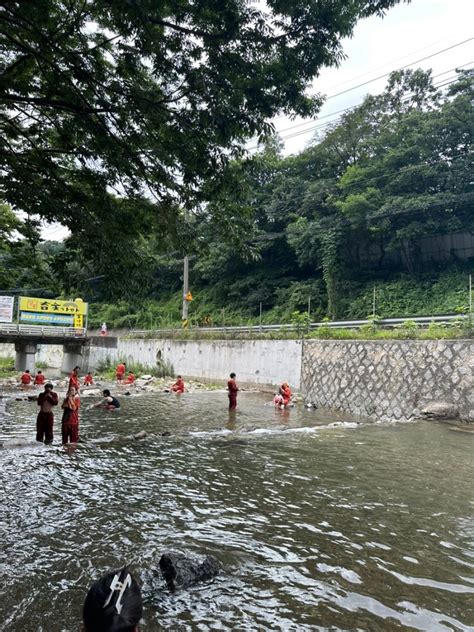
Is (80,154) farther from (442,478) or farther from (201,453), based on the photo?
(442,478)

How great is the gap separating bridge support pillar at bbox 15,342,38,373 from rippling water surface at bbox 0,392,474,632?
2704cm

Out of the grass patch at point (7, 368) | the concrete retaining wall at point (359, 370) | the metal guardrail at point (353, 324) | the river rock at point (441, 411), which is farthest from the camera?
the grass patch at point (7, 368)

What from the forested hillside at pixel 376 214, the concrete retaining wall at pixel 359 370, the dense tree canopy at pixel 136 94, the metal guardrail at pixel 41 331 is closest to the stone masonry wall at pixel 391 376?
the concrete retaining wall at pixel 359 370

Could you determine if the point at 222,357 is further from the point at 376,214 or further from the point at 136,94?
the point at 136,94

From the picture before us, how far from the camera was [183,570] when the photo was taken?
179 inches

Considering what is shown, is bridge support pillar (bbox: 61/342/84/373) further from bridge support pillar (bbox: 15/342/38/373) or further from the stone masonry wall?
the stone masonry wall

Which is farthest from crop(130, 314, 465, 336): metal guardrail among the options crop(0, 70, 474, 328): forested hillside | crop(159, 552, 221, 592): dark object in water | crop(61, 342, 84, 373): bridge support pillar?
crop(159, 552, 221, 592): dark object in water

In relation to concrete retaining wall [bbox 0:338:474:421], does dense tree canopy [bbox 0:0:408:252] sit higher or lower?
higher

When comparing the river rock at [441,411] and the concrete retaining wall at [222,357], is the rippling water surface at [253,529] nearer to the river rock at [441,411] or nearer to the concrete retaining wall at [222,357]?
the river rock at [441,411]

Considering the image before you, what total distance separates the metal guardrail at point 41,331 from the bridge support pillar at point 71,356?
297cm

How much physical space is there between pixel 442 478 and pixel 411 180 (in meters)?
24.6

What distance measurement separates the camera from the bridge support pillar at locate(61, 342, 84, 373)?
40.4 m

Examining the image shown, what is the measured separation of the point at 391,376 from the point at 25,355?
1162 inches

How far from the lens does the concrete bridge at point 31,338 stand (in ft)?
109
